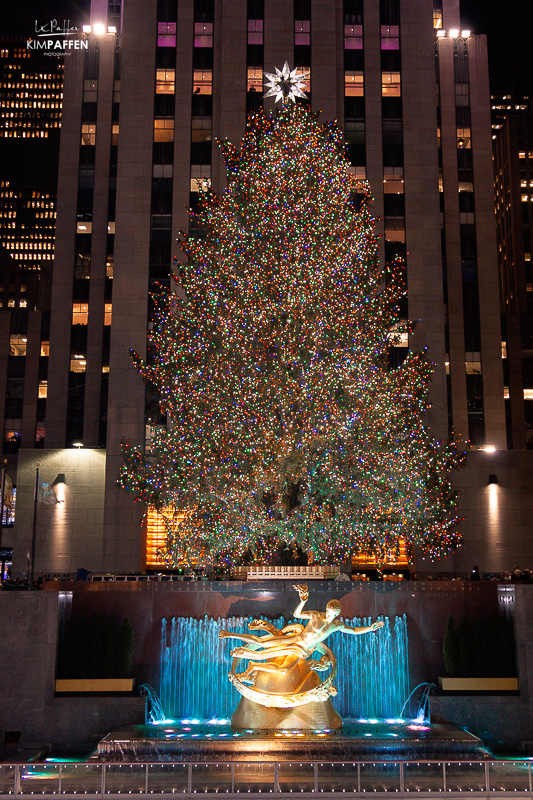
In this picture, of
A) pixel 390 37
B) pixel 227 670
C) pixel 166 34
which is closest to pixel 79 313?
pixel 166 34

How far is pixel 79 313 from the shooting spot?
55906 mm

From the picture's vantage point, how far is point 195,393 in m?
29.3

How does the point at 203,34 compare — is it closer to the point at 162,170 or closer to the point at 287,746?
the point at 162,170

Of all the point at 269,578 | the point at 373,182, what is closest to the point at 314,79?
the point at 373,182

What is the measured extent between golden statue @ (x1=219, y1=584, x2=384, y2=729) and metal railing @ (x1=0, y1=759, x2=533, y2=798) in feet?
8.10

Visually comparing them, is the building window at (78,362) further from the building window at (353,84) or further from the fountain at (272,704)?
the fountain at (272,704)

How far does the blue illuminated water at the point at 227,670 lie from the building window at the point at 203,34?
130 feet

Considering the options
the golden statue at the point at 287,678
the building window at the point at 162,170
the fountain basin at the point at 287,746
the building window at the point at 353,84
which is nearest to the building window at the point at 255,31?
the building window at the point at 353,84

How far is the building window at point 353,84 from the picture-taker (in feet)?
160

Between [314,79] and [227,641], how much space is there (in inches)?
1469

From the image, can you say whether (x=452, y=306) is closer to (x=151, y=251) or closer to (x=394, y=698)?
(x=151, y=251)

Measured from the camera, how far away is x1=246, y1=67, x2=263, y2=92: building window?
155ft
